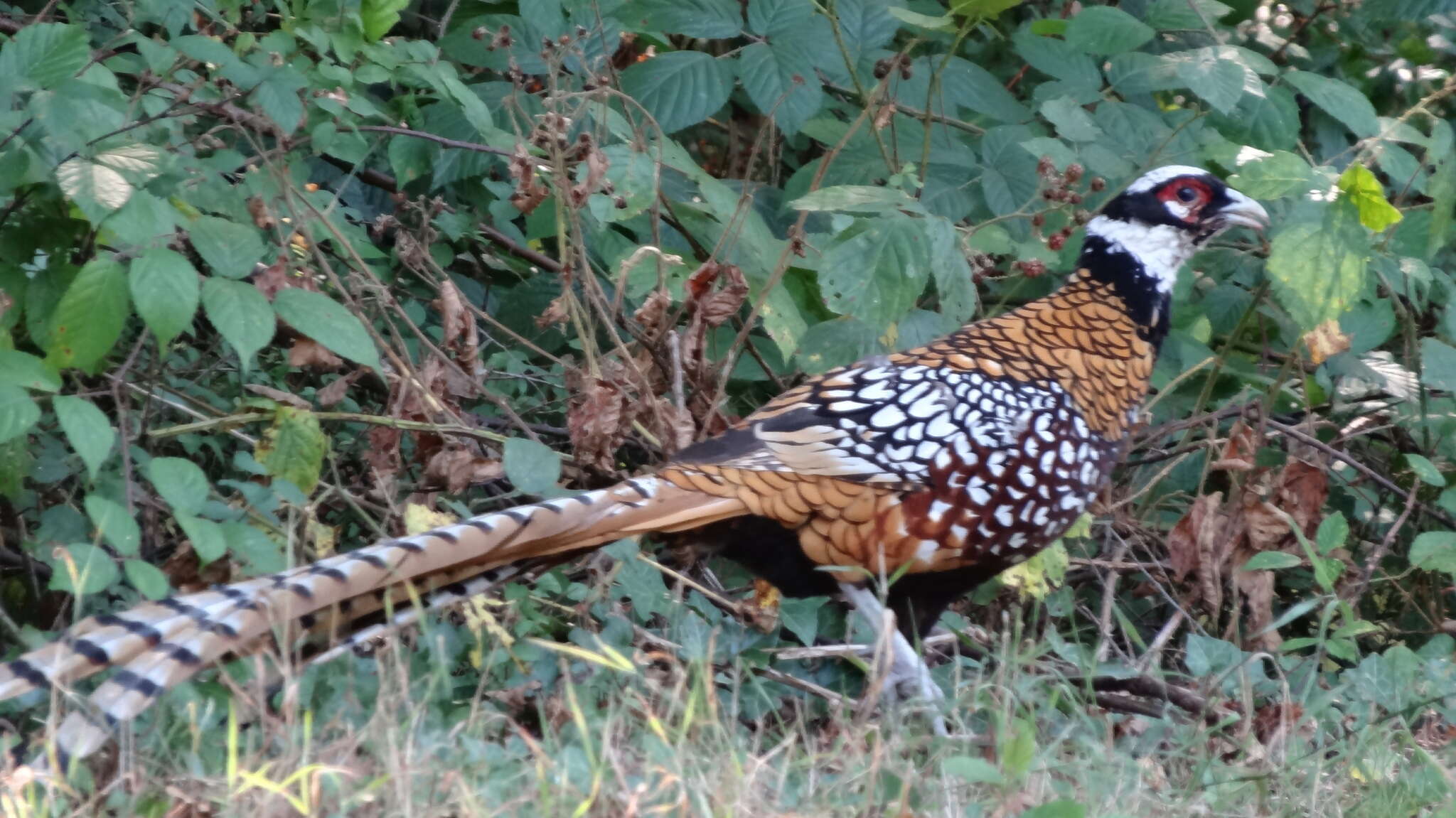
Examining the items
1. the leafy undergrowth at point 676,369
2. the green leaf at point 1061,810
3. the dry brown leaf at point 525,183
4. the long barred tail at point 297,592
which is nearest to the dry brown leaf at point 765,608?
the leafy undergrowth at point 676,369

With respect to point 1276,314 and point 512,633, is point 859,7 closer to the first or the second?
point 1276,314

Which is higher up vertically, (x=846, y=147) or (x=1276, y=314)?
(x=846, y=147)

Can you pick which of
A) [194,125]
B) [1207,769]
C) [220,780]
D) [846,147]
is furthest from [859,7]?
[220,780]

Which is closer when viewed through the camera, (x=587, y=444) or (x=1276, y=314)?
(x=587, y=444)

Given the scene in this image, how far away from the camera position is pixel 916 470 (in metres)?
3.46

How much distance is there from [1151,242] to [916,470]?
1.05 m

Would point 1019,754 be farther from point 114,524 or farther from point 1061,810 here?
point 114,524

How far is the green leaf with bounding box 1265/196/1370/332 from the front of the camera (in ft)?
12.1

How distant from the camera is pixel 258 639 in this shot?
2.70 meters

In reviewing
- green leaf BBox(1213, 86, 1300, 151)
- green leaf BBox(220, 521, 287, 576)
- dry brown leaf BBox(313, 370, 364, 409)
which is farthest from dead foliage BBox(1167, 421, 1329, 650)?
green leaf BBox(220, 521, 287, 576)

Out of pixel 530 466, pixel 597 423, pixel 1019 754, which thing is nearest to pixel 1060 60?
pixel 597 423

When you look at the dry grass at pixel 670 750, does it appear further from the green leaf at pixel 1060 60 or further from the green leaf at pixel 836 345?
the green leaf at pixel 1060 60

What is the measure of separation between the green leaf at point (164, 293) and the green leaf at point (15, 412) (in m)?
0.27

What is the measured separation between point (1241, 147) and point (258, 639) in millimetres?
2864
